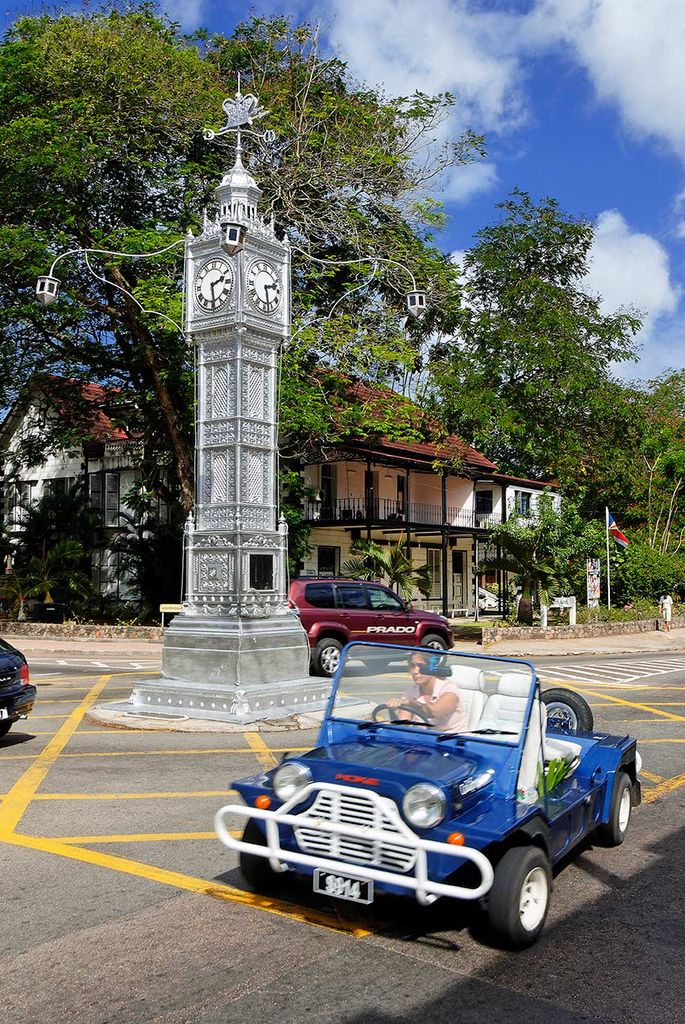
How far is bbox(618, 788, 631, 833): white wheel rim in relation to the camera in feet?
22.2

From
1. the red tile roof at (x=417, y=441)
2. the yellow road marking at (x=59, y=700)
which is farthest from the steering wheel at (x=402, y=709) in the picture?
the red tile roof at (x=417, y=441)

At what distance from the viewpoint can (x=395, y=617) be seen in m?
19.2

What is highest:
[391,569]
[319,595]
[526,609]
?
[391,569]

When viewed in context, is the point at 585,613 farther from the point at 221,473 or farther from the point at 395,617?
the point at 221,473

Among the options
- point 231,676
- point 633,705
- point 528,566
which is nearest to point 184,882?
point 231,676

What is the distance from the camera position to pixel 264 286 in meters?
14.0

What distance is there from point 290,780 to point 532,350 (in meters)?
37.9

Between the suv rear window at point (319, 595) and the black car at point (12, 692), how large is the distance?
7.72 m

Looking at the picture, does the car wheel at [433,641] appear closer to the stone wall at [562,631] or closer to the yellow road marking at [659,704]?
the yellow road marking at [659,704]

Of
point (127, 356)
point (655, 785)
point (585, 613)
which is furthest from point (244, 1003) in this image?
point (585, 613)

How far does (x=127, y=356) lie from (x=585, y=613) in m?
16.7

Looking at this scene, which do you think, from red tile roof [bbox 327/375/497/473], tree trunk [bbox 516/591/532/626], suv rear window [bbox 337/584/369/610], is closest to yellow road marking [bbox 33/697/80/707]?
suv rear window [bbox 337/584/369/610]

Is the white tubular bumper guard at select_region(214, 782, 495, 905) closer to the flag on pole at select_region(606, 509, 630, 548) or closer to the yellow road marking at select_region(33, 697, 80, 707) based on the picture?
the yellow road marking at select_region(33, 697, 80, 707)

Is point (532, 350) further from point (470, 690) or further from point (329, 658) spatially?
point (470, 690)
